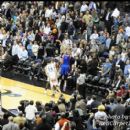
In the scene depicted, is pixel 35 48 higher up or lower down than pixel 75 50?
higher up

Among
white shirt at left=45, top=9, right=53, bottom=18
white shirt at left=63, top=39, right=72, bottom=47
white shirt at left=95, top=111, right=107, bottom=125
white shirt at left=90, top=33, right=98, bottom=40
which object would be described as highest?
white shirt at left=45, top=9, right=53, bottom=18

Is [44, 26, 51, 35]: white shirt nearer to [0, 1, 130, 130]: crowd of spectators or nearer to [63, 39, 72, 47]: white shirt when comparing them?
[0, 1, 130, 130]: crowd of spectators

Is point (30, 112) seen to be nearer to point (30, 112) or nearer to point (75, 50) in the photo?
point (30, 112)

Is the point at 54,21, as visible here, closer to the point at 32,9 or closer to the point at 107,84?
the point at 32,9

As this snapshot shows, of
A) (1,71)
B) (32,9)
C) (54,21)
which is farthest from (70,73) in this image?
(32,9)

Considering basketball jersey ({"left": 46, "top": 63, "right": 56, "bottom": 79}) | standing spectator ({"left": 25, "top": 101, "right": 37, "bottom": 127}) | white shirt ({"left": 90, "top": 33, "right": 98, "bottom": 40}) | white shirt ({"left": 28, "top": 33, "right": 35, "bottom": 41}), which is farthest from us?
white shirt ({"left": 28, "top": 33, "right": 35, "bottom": 41})

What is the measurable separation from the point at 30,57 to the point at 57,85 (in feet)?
10.8

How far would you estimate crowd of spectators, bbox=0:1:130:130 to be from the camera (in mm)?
10409

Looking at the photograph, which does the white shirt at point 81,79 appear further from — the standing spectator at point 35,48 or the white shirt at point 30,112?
the white shirt at point 30,112

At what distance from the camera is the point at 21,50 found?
18969 mm

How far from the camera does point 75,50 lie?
17.9 meters

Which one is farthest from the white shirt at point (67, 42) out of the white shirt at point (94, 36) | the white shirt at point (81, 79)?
the white shirt at point (81, 79)

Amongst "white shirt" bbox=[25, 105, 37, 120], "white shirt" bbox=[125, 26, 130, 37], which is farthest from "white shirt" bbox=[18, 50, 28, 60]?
"white shirt" bbox=[25, 105, 37, 120]

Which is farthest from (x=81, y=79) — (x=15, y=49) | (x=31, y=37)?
(x=31, y=37)
